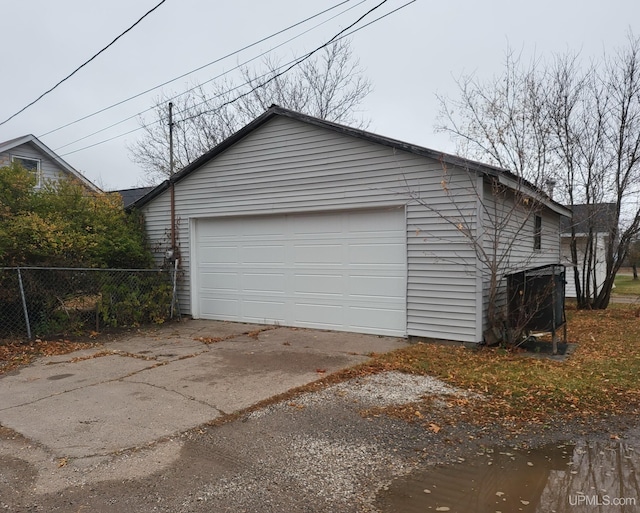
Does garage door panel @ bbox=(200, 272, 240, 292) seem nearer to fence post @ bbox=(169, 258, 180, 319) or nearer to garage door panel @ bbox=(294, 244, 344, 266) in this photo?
fence post @ bbox=(169, 258, 180, 319)

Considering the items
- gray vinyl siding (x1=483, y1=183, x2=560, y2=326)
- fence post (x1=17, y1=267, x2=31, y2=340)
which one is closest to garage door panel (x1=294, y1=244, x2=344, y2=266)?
gray vinyl siding (x1=483, y1=183, x2=560, y2=326)

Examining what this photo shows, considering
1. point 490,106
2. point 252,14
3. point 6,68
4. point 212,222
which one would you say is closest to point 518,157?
point 490,106

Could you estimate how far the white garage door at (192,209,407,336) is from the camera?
790 centimetres

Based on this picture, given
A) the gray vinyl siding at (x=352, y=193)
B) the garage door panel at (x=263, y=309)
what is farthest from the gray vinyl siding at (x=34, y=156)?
the garage door panel at (x=263, y=309)

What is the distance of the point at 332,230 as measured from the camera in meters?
8.48

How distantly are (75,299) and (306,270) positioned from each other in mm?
4195

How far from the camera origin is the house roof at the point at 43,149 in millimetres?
16656

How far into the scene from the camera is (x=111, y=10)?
8.34 metres

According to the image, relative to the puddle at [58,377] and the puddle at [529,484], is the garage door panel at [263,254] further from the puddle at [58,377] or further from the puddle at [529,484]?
the puddle at [529,484]

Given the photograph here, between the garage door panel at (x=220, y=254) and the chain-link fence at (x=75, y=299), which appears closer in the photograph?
the chain-link fence at (x=75, y=299)

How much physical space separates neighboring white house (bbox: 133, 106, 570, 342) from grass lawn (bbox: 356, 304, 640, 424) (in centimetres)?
89

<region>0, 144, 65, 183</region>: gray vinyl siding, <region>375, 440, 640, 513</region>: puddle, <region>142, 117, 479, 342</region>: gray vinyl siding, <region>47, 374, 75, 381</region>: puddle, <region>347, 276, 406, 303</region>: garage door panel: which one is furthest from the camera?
<region>0, 144, 65, 183</region>: gray vinyl siding

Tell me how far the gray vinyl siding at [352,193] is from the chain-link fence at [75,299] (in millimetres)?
1005

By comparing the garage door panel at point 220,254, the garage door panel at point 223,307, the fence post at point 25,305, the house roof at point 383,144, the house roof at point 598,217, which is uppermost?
the house roof at point 383,144
